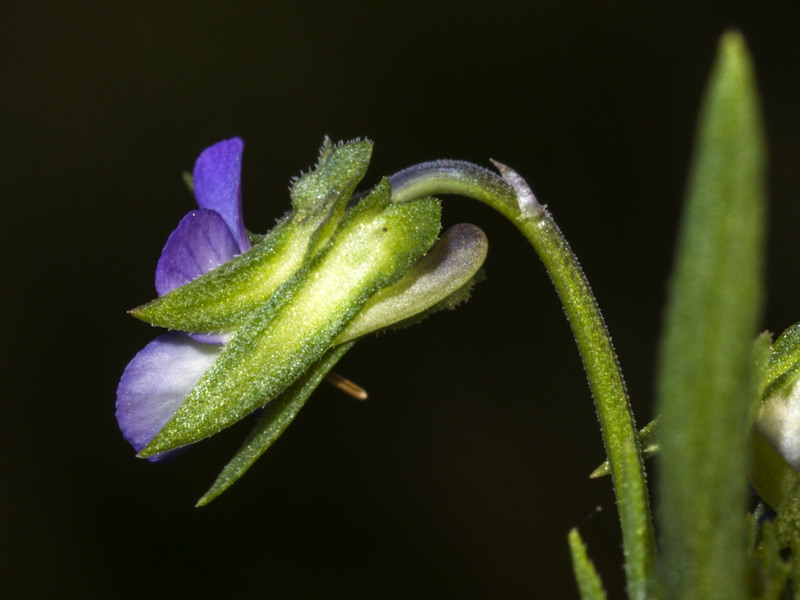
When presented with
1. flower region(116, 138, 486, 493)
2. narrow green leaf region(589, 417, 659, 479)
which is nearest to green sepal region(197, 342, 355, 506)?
flower region(116, 138, 486, 493)

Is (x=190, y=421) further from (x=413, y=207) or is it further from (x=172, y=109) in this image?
A: (x=172, y=109)

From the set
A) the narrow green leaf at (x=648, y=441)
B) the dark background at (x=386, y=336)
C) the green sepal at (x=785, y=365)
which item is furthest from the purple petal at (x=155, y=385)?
the dark background at (x=386, y=336)

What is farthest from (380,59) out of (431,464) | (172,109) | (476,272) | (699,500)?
(699,500)

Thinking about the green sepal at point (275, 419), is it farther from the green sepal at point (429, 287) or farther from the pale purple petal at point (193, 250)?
the pale purple petal at point (193, 250)

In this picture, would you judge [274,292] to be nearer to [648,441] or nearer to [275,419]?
[275,419]

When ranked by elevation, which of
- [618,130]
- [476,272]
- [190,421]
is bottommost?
[190,421]

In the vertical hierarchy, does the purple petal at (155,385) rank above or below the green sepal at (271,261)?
below

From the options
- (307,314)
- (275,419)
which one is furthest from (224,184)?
(275,419)

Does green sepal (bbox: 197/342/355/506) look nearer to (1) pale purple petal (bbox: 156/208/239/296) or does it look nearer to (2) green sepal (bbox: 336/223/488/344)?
(2) green sepal (bbox: 336/223/488/344)
